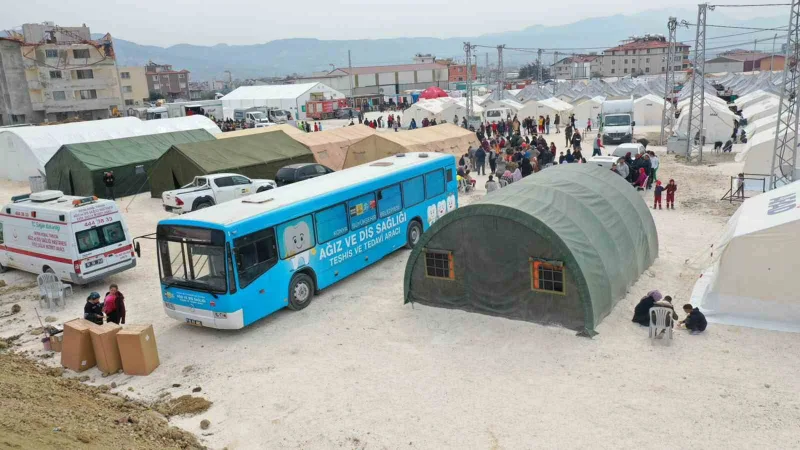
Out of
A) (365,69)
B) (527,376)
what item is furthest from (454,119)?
(365,69)

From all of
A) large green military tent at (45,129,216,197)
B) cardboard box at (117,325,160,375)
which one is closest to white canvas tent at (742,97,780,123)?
large green military tent at (45,129,216,197)

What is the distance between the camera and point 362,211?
14.2 metres

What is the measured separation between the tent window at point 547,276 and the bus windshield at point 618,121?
87.1 ft

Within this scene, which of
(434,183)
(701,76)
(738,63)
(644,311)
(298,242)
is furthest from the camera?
(738,63)

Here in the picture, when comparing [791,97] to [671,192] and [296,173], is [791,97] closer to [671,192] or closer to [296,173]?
[671,192]

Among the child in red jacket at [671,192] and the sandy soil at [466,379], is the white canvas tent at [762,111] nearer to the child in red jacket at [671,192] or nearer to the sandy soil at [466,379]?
the child in red jacket at [671,192]

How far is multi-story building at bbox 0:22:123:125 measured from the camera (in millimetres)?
64688

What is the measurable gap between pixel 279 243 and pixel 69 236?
5.65m

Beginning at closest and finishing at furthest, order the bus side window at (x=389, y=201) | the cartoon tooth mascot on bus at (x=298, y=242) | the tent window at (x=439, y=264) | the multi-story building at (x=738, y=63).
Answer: the tent window at (x=439, y=264) → the cartoon tooth mascot on bus at (x=298, y=242) → the bus side window at (x=389, y=201) → the multi-story building at (x=738, y=63)

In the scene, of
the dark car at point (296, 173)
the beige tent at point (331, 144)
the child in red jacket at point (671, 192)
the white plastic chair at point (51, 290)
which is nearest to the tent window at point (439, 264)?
the white plastic chair at point (51, 290)

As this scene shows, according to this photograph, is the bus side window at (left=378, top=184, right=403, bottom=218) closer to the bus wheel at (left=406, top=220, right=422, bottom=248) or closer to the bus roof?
the bus roof

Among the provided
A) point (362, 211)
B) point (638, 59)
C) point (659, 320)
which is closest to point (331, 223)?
point (362, 211)

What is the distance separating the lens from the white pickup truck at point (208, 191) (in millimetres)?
20938

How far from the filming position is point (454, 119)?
46.3 metres
